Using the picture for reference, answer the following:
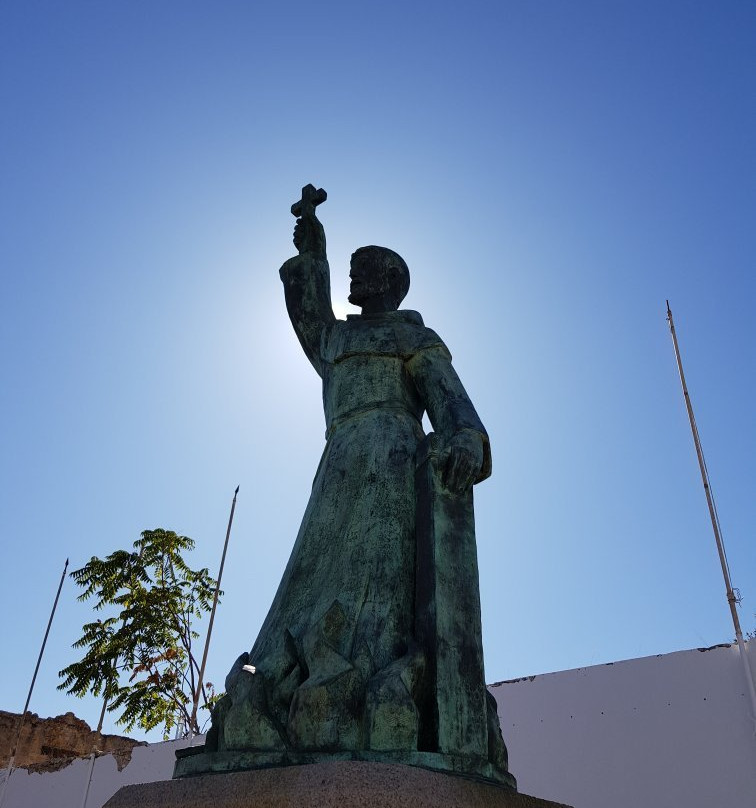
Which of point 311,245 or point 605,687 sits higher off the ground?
point 311,245

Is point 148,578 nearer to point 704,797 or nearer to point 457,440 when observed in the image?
point 704,797

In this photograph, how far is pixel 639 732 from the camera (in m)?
7.51

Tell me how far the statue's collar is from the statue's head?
95 mm

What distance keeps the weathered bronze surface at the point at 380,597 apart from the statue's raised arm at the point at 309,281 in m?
0.17

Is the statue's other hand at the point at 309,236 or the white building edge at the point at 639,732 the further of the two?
the white building edge at the point at 639,732

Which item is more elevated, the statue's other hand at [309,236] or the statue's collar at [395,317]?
the statue's other hand at [309,236]

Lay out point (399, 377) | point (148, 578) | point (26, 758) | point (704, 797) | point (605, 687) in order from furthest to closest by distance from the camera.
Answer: point (26, 758), point (148, 578), point (605, 687), point (704, 797), point (399, 377)

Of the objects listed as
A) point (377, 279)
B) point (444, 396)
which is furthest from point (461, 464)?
point (377, 279)

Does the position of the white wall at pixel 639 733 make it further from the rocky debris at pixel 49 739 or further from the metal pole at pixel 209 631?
the rocky debris at pixel 49 739

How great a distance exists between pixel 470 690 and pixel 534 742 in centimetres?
660

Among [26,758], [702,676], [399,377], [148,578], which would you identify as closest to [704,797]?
[702,676]

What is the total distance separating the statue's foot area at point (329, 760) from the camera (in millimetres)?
1957

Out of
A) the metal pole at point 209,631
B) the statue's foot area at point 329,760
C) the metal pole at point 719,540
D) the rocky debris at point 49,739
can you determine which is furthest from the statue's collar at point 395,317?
the rocky debris at point 49,739

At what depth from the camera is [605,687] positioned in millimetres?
7898
